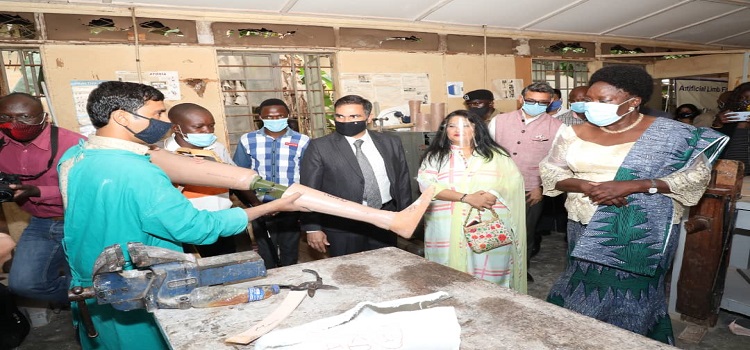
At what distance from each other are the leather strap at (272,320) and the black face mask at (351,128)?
175 cm

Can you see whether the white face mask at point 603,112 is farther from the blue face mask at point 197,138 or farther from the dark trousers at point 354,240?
the blue face mask at point 197,138

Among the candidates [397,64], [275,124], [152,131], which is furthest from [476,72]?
[152,131]

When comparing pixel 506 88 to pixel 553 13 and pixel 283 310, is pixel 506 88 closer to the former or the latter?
pixel 553 13

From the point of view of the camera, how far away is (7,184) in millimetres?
2561

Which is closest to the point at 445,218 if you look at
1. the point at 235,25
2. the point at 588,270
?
the point at 588,270

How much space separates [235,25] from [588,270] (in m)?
4.64

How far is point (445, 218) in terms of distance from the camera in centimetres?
293

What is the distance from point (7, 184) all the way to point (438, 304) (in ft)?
9.44

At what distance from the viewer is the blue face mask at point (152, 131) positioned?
183 centimetres

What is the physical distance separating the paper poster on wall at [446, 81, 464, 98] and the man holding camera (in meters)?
4.97

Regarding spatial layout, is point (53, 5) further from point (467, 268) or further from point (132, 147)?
point (467, 268)

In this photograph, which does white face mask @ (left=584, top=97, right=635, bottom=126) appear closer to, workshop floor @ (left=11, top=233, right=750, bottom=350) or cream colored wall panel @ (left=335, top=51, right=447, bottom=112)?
workshop floor @ (left=11, top=233, right=750, bottom=350)

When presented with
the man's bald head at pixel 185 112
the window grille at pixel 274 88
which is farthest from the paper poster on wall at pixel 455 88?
the man's bald head at pixel 185 112

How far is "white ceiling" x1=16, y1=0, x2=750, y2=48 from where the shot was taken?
4.73m
